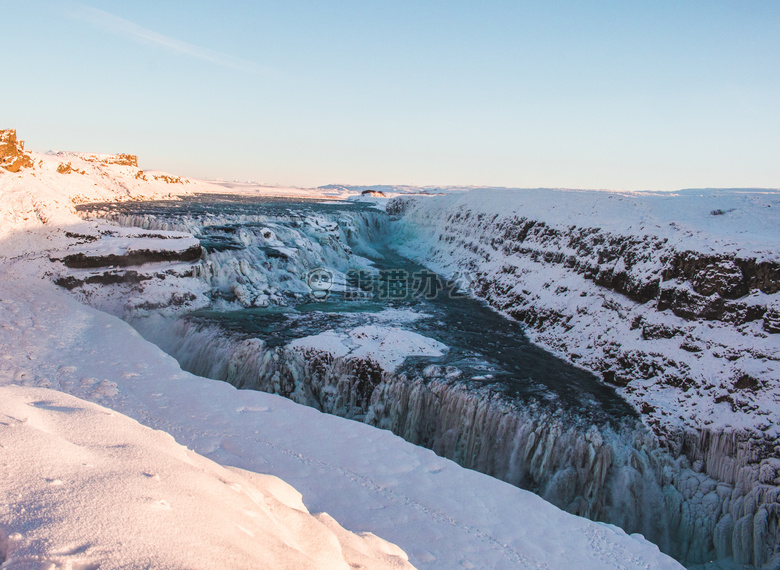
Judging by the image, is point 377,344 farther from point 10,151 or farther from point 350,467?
point 10,151

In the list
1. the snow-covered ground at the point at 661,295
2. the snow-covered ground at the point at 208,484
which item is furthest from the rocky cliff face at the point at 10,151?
the snow-covered ground at the point at 661,295

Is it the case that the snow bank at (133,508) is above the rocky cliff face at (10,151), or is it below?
below

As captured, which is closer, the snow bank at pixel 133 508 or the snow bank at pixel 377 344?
the snow bank at pixel 133 508

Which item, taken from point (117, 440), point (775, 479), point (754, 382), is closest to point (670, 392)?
point (754, 382)

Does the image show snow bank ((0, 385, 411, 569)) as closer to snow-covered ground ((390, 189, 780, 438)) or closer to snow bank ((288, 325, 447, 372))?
snow bank ((288, 325, 447, 372))

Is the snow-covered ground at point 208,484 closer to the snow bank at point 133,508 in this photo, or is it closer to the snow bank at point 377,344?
the snow bank at point 133,508

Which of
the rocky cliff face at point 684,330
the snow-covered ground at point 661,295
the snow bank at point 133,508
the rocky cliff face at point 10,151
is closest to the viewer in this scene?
the snow bank at point 133,508
